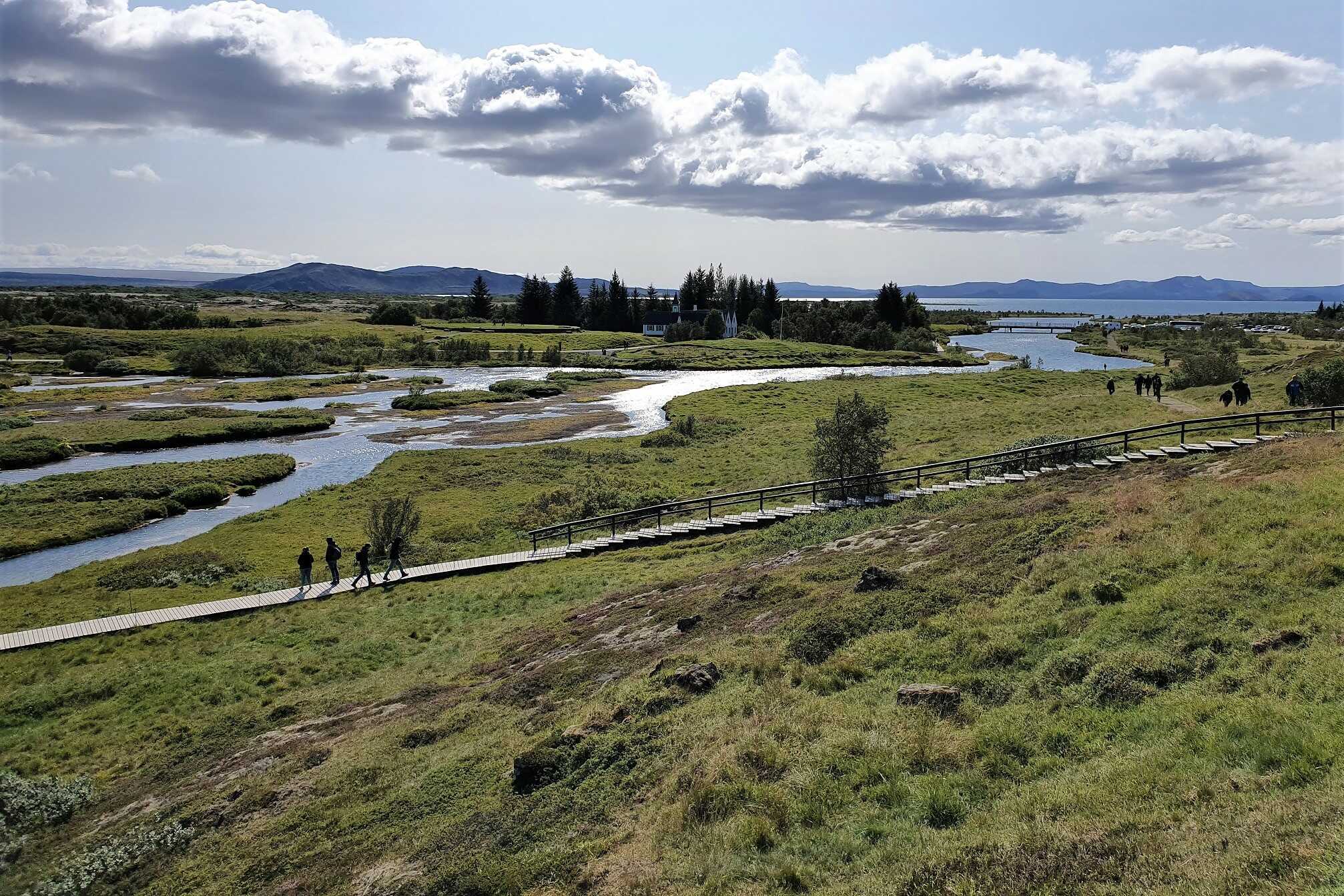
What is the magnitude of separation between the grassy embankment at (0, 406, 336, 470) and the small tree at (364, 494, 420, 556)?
35788 mm

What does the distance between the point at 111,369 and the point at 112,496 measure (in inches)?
3040

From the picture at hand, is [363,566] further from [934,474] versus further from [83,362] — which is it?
[83,362]

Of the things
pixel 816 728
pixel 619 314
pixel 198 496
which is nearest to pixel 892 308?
pixel 619 314

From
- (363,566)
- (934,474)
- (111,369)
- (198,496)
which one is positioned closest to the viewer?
(363,566)

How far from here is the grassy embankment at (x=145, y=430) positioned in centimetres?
5681

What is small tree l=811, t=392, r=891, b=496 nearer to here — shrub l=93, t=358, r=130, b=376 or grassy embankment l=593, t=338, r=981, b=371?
grassy embankment l=593, t=338, r=981, b=371

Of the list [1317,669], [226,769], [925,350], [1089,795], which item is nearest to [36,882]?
[226,769]

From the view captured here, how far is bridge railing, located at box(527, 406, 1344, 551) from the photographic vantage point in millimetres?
28266

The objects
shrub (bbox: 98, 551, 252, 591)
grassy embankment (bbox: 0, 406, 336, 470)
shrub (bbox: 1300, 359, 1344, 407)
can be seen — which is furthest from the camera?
grassy embankment (bbox: 0, 406, 336, 470)

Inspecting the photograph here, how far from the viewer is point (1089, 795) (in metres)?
8.80

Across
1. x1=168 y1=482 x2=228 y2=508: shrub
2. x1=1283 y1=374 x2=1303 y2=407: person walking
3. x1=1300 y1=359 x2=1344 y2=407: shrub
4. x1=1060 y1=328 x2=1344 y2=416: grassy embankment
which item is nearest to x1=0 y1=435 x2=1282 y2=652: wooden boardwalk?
x1=1300 y1=359 x2=1344 y2=407: shrub

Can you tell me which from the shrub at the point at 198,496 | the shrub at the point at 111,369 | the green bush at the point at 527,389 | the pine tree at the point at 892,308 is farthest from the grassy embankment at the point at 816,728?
the pine tree at the point at 892,308

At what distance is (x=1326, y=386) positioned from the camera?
119 ft

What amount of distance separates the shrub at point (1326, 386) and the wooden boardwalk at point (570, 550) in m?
12.3
